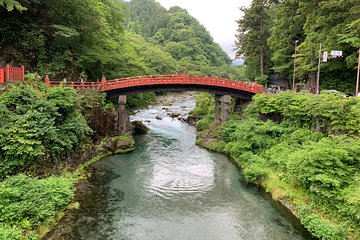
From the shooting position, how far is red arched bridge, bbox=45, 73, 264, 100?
31.8m

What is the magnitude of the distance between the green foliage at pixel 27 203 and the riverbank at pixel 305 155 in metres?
12.5

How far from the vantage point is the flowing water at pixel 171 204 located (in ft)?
50.4

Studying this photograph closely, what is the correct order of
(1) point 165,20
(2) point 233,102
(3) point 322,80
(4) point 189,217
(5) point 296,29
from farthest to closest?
1. (1) point 165,20
2. (5) point 296,29
3. (2) point 233,102
4. (3) point 322,80
5. (4) point 189,217

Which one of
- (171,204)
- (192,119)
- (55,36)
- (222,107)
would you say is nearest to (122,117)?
(55,36)

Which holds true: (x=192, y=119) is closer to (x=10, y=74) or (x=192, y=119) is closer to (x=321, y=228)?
(x=10, y=74)

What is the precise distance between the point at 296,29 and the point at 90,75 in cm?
2766

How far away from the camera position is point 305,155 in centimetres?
1777

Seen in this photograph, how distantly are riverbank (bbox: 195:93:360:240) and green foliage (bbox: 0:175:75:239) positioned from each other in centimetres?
1251

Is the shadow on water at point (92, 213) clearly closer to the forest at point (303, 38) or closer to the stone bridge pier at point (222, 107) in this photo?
the stone bridge pier at point (222, 107)

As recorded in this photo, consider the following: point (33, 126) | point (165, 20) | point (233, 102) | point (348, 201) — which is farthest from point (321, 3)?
point (165, 20)

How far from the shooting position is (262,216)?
17375 millimetres

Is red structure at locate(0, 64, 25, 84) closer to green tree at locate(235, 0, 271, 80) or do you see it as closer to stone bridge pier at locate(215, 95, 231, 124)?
stone bridge pier at locate(215, 95, 231, 124)

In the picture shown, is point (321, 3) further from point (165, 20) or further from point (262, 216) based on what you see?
point (165, 20)

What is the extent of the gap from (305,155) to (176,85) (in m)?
19.1
